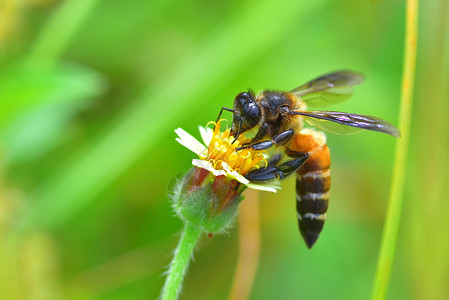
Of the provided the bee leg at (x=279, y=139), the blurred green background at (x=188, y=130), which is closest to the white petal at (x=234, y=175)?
the bee leg at (x=279, y=139)

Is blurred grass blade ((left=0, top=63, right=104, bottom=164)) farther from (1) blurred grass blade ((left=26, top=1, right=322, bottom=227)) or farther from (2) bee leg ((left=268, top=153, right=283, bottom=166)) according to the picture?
(2) bee leg ((left=268, top=153, right=283, bottom=166))

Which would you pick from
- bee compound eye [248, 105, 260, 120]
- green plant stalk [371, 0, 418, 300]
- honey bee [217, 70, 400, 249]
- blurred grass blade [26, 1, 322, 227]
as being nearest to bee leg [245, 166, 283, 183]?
honey bee [217, 70, 400, 249]

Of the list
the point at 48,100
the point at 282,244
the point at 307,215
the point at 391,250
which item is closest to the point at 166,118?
the point at 48,100

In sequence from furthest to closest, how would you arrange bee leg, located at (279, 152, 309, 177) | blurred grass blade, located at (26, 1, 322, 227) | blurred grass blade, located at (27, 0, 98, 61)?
blurred grass blade, located at (27, 0, 98, 61) < blurred grass blade, located at (26, 1, 322, 227) < bee leg, located at (279, 152, 309, 177)

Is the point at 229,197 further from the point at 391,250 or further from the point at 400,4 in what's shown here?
the point at 400,4

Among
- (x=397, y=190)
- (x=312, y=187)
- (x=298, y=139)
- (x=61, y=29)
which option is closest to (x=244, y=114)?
(x=298, y=139)

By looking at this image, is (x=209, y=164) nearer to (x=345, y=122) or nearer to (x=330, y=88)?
(x=345, y=122)

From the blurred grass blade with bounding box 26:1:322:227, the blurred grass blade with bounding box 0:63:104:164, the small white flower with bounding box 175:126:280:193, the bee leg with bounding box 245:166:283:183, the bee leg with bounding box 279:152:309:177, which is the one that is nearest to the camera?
the small white flower with bounding box 175:126:280:193
